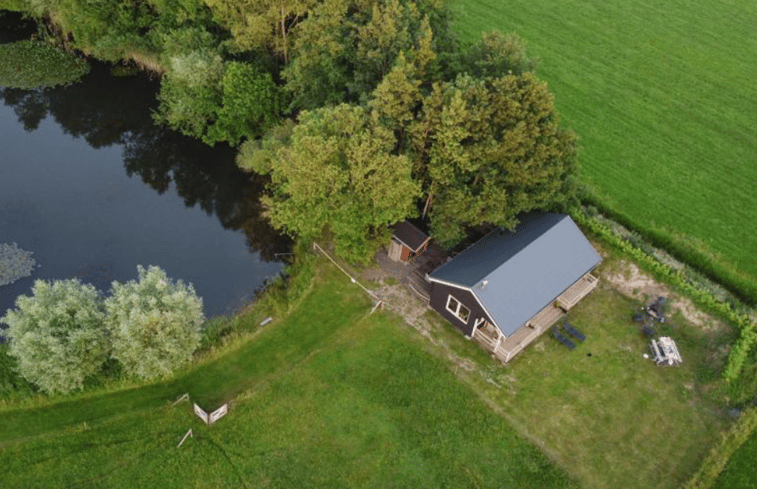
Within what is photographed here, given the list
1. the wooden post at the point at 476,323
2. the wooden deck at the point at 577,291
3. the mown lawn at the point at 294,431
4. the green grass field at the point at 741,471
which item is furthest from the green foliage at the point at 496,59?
the green grass field at the point at 741,471

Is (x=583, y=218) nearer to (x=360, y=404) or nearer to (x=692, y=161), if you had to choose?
(x=692, y=161)

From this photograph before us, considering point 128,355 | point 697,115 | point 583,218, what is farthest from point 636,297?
point 128,355

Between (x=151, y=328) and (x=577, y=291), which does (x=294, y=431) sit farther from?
(x=577, y=291)

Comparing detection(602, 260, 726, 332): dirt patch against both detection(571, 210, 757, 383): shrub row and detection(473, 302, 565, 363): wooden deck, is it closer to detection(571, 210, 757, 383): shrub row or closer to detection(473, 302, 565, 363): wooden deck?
detection(571, 210, 757, 383): shrub row

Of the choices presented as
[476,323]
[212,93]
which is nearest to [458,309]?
[476,323]

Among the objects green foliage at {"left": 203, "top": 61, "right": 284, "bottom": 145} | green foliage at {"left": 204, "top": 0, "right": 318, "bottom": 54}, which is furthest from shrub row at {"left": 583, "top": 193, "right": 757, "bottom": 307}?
green foliage at {"left": 204, "top": 0, "right": 318, "bottom": 54}

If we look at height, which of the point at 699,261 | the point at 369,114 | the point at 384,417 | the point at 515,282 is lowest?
the point at 384,417
